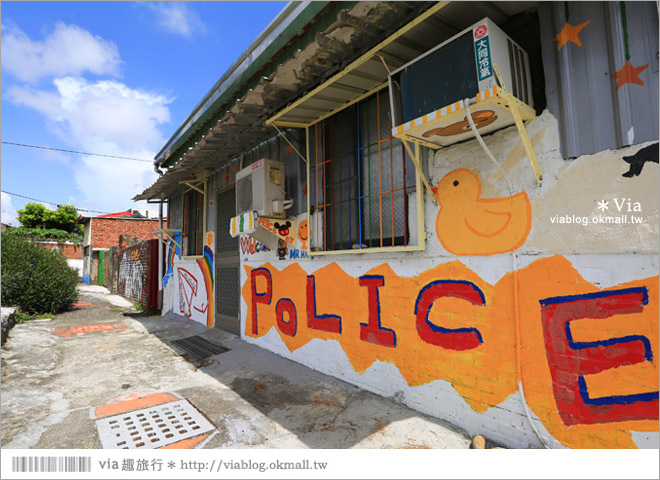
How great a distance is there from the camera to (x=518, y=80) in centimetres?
261

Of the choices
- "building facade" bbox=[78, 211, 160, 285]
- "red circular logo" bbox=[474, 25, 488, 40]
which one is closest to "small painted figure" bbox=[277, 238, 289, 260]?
"red circular logo" bbox=[474, 25, 488, 40]

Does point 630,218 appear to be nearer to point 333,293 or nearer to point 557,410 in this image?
point 557,410

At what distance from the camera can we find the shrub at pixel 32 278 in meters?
9.98

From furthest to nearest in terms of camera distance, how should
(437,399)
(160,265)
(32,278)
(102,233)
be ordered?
(102,233) → (160,265) → (32,278) → (437,399)

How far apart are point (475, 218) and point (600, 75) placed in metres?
1.33

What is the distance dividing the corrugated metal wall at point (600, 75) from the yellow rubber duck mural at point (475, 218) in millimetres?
577

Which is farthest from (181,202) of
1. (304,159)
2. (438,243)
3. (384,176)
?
(438,243)

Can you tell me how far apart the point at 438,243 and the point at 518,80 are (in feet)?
5.01

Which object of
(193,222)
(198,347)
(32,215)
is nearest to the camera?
(198,347)

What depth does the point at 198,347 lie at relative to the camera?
21.4 ft

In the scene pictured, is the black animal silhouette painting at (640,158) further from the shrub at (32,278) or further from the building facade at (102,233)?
the building facade at (102,233)

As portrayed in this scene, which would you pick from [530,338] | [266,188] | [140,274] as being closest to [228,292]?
[266,188]

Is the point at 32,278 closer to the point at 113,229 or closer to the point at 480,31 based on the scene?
the point at 480,31

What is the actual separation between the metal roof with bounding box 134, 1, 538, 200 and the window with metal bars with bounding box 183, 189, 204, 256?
4128mm
